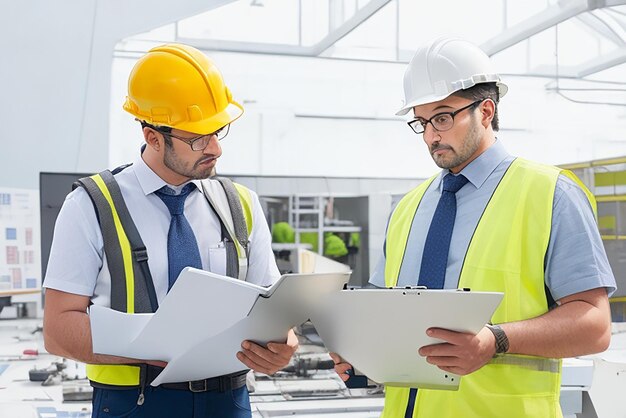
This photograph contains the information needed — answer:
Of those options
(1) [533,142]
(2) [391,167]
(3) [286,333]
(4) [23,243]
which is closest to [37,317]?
(4) [23,243]

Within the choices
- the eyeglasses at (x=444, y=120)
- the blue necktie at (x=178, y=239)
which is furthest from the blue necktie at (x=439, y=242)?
the blue necktie at (x=178, y=239)

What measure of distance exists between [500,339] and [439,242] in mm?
262

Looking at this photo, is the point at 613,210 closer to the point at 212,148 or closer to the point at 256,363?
Answer: the point at 212,148

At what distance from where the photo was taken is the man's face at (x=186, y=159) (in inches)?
55.7

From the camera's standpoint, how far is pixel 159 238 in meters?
1.37

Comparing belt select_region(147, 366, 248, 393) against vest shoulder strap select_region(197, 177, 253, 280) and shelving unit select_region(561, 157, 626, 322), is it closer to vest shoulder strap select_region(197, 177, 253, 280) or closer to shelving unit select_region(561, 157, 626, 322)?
vest shoulder strap select_region(197, 177, 253, 280)

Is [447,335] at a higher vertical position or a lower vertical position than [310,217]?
lower

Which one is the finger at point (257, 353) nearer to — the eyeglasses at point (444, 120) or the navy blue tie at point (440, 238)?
the navy blue tie at point (440, 238)

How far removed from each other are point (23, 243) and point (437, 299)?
2655 mm

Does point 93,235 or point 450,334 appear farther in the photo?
point 93,235

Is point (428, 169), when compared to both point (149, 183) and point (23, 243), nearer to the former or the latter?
point (23, 243)

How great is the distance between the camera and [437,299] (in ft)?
3.31

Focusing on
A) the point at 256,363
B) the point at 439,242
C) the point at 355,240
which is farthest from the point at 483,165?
the point at 355,240

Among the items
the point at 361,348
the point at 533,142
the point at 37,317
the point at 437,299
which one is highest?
the point at 533,142
